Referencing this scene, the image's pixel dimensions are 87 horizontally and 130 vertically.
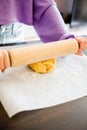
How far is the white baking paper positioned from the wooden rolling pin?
0.18 feet

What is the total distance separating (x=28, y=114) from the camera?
1.49ft

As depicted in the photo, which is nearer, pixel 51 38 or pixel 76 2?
pixel 51 38

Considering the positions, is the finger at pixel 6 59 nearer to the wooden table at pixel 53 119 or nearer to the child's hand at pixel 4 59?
the child's hand at pixel 4 59

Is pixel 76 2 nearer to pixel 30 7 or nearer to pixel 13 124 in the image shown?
pixel 30 7

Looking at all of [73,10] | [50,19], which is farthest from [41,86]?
[73,10]

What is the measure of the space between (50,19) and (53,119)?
0.30 m

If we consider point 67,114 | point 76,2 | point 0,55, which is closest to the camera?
point 0,55

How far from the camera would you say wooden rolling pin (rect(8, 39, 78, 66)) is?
32 cm

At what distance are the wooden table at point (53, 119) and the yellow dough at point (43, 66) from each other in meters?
0.13

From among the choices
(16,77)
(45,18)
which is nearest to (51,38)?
(45,18)

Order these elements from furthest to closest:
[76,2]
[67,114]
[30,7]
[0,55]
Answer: [76,2]
[67,114]
[30,7]
[0,55]

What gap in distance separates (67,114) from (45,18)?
12.2 inches

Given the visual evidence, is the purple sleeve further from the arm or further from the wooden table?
the wooden table

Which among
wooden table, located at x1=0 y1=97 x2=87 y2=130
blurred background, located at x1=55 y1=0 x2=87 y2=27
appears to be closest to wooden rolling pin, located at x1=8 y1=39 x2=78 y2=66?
wooden table, located at x1=0 y1=97 x2=87 y2=130
